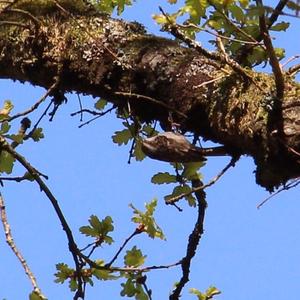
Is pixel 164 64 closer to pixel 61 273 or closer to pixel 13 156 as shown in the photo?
pixel 13 156

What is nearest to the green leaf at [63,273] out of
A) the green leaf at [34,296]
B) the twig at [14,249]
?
the twig at [14,249]

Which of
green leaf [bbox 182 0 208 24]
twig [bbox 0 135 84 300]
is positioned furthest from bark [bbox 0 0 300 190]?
twig [bbox 0 135 84 300]

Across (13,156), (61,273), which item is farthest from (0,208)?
(61,273)

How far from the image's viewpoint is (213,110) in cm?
200

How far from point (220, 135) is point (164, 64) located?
0.28m

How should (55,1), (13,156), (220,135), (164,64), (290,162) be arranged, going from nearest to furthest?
(290,162)
(220,135)
(164,64)
(55,1)
(13,156)

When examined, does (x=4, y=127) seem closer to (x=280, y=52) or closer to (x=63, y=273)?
(x=63, y=273)

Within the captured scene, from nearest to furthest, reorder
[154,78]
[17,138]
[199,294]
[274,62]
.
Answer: [274,62] → [154,78] → [199,294] → [17,138]

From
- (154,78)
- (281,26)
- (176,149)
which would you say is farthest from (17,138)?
(281,26)

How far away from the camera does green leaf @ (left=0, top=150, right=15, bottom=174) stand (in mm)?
2561

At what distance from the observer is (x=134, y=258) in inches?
97.3

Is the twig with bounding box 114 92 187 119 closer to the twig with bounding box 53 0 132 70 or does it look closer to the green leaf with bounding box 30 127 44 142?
the twig with bounding box 53 0 132 70

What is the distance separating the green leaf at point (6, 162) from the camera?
8.40 feet

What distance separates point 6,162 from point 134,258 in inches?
21.3
